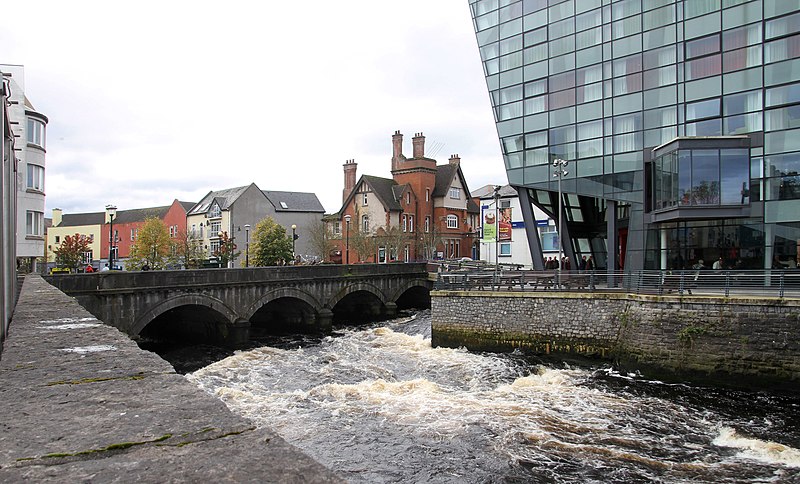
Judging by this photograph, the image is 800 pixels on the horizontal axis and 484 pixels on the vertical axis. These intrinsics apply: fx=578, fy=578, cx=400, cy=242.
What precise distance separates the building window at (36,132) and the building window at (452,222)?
47.1 m

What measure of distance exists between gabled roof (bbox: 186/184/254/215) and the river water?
51.3 meters

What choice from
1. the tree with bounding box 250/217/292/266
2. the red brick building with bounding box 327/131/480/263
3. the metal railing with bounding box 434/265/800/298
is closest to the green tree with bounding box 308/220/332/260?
the red brick building with bounding box 327/131/480/263

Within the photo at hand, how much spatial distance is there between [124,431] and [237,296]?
1112 inches

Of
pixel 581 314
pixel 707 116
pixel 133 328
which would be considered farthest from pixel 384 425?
pixel 707 116

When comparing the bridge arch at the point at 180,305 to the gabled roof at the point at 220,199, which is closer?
the bridge arch at the point at 180,305

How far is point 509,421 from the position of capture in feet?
47.8

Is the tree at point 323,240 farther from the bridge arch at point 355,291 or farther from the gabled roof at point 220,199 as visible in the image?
the bridge arch at point 355,291

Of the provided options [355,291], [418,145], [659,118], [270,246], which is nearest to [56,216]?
[270,246]

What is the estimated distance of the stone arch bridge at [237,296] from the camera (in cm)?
2409

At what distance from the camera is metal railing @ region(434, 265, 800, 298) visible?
20.3 meters

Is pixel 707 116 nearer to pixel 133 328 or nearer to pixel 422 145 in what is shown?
pixel 133 328

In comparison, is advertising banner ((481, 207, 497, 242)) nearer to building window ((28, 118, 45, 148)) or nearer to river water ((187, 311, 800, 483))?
river water ((187, 311, 800, 483))

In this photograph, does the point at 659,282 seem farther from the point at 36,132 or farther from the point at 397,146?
the point at 397,146

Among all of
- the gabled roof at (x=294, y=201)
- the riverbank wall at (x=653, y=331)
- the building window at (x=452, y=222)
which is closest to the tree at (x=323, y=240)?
the gabled roof at (x=294, y=201)
